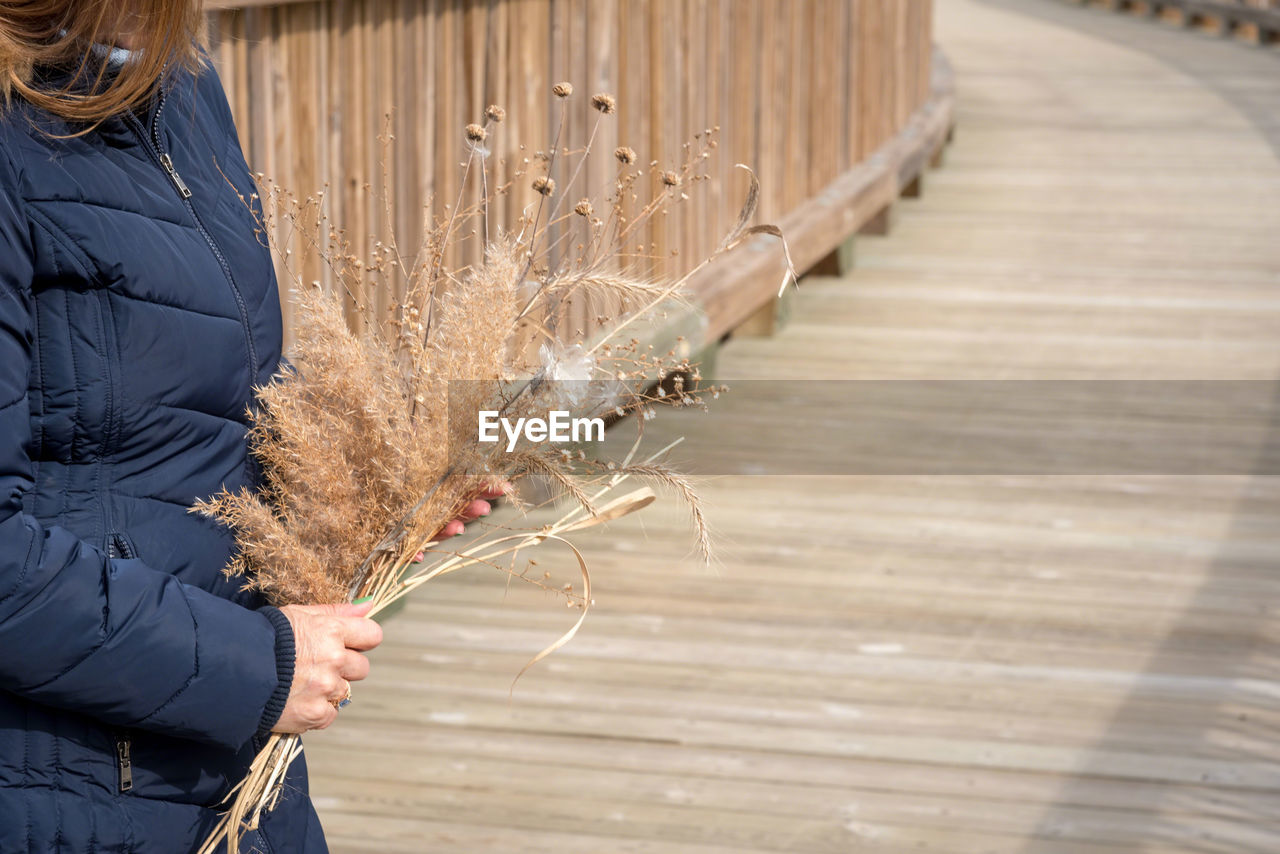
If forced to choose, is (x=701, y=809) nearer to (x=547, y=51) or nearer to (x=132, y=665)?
(x=132, y=665)

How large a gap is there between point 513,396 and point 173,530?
1.01ft

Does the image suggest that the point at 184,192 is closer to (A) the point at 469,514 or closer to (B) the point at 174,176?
(B) the point at 174,176

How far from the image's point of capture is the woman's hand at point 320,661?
1.31m

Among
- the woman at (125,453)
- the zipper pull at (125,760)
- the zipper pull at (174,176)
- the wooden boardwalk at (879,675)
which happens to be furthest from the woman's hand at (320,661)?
the wooden boardwalk at (879,675)

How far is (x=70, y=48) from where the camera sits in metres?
1.22

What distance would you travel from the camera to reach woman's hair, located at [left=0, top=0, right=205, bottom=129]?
1.18m

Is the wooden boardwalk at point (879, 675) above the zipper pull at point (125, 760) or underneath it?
underneath

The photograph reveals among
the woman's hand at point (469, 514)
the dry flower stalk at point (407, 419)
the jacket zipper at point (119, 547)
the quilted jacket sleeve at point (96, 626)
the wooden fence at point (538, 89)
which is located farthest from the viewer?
the wooden fence at point (538, 89)

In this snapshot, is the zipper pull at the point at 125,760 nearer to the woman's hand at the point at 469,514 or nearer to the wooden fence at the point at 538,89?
the woman's hand at the point at 469,514

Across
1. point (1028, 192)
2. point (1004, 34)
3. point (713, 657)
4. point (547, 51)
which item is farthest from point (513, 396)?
point (1004, 34)

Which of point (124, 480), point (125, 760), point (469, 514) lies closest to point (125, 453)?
point (124, 480)

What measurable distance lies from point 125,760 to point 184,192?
18.7 inches

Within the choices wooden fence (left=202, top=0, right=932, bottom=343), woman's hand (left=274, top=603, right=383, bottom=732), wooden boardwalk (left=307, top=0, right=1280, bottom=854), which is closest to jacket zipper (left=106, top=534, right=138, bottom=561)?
woman's hand (left=274, top=603, right=383, bottom=732)

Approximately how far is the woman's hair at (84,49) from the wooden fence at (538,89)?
251mm
